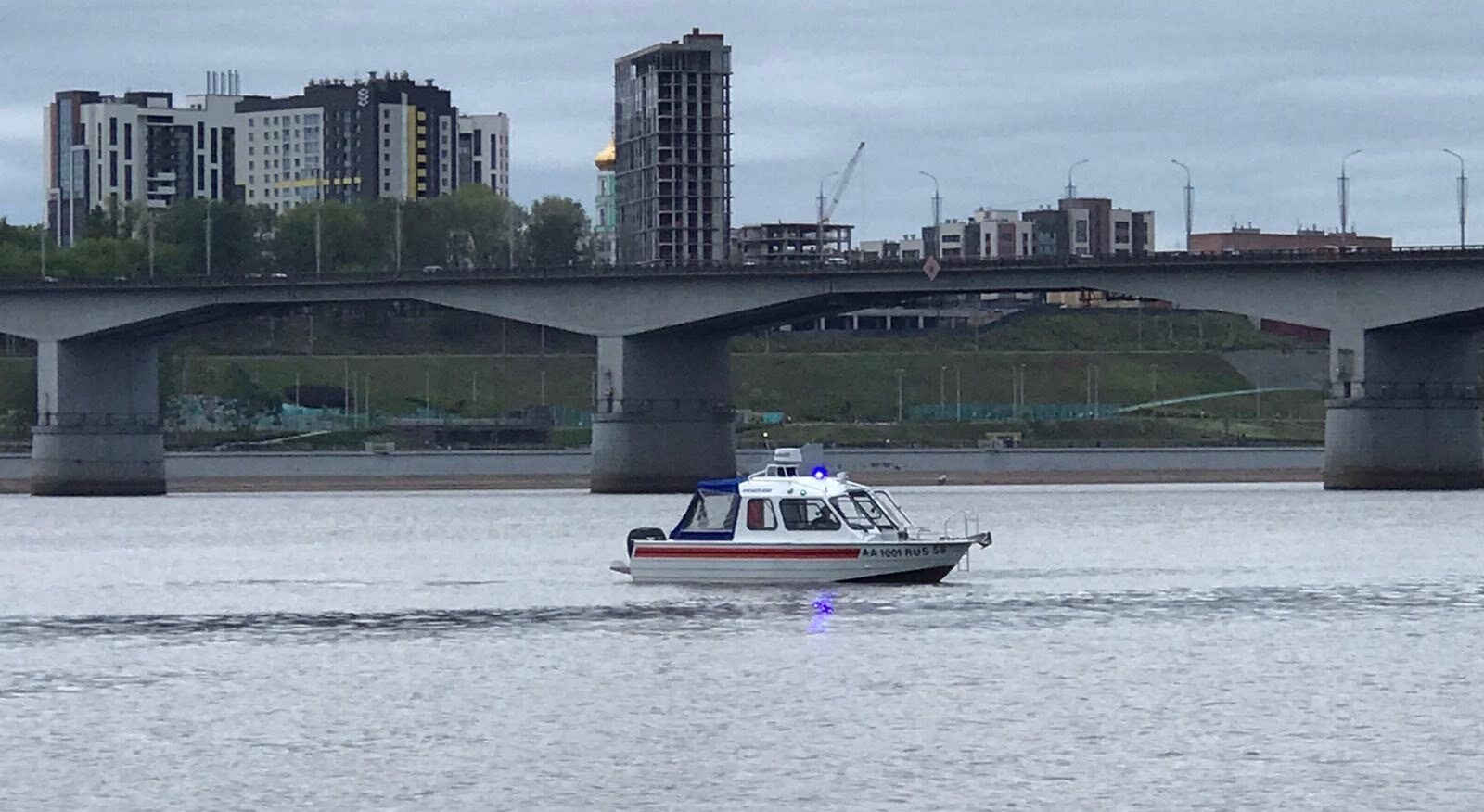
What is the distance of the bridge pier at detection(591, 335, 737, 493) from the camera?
493 ft

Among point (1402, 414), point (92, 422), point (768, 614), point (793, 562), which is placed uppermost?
point (1402, 414)

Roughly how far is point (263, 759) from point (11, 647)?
19.6 meters

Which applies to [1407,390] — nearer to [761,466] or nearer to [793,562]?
[761,466]

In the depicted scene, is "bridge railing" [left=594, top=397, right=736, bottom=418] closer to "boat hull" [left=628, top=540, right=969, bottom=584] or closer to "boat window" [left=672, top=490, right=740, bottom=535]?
"boat window" [left=672, top=490, right=740, bottom=535]

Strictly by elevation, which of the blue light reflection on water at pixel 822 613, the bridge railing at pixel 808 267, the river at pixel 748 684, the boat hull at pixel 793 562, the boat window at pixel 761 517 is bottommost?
the river at pixel 748 684

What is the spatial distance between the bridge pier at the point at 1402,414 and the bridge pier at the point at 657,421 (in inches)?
1259

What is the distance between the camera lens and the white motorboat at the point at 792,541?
2867 inches

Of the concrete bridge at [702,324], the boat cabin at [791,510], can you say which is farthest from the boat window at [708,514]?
the concrete bridge at [702,324]

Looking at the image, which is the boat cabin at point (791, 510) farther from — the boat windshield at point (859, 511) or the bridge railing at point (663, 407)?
the bridge railing at point (663, 407)

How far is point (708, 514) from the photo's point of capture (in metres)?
74.7

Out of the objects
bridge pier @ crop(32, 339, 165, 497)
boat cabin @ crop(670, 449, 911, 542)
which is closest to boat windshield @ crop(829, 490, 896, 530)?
boat cabin @ crop(670, 449, 911, 542)

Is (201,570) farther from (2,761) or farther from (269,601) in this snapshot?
(2,761)

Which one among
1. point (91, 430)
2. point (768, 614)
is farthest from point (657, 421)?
point (768, 614)

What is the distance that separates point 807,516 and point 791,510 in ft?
1.40
